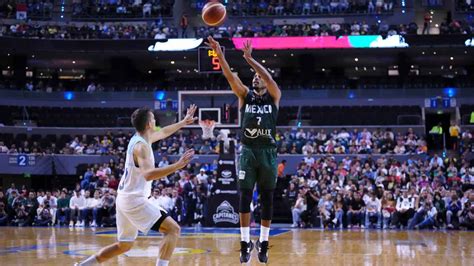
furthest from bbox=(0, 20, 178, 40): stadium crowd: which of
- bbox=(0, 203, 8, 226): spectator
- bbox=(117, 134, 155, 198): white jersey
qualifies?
bbox=(117, 134, 155, 198): white jersey

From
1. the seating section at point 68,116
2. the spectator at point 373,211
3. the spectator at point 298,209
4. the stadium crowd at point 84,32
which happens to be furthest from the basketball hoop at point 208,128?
the stadium crowd at point 84,32

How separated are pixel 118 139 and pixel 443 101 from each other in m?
17.7

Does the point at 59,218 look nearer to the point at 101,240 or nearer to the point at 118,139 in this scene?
the point at 118,139

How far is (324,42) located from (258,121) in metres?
31.4

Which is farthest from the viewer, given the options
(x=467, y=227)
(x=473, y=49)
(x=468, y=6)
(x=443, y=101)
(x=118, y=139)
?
(x=468, y=6)

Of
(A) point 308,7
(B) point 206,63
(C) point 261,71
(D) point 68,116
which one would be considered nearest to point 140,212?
(C) point 261,71

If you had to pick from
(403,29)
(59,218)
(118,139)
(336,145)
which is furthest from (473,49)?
(59,218)

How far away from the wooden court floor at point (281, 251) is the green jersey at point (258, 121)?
7.50ft

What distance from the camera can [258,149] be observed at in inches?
361

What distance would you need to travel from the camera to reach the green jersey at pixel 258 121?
29.9 feet

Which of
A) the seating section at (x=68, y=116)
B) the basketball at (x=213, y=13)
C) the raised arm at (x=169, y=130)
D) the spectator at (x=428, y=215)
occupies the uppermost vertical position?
the seating section at (x=68, y=116)

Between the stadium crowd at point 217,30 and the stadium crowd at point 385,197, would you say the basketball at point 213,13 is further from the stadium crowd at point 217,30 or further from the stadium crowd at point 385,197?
the stadium crowd at point 217,30

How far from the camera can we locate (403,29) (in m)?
39.8

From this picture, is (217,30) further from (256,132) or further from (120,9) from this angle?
(256,132)
